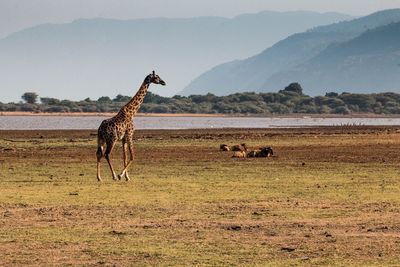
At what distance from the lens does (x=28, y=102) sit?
194875 mm

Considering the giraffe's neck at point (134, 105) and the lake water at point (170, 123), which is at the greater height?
the giraffe's neck at point (134, 105)

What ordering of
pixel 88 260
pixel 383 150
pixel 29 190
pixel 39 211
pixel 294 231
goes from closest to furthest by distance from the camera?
pixel 88 260 < pixel 294 231 < pixel 39 211 < pixel 29 190 < pixel 383 150

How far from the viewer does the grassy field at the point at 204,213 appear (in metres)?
17.1

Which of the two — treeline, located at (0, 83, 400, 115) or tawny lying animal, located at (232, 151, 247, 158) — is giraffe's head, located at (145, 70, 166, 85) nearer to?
tawny lying animal, located at (232, 151, 247, 158)

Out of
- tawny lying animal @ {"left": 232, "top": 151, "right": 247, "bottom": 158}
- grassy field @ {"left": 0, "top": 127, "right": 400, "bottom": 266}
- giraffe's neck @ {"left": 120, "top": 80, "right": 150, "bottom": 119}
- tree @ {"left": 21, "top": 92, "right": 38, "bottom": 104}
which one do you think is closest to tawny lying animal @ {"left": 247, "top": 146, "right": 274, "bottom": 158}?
tawny lying animal @ {"left": 232, "top": 151, "right": 247, "bottom": 158}

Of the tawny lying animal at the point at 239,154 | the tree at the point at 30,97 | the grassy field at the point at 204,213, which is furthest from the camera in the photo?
the tree at the point at 30,97

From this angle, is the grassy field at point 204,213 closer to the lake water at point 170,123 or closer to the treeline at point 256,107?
the lake water at point 170,123

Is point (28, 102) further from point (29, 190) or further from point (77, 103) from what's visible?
point (29, 190)

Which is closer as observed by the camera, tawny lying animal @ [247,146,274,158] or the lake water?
tawny lying animal @ [247,146,274,158]

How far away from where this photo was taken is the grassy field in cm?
1714

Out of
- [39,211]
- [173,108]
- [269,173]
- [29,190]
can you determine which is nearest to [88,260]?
[39,211]

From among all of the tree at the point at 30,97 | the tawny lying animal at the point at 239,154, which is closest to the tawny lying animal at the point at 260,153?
the tawny lying animal at the point at 239,154

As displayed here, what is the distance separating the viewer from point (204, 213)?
2223cm

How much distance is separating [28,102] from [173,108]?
26669mm
